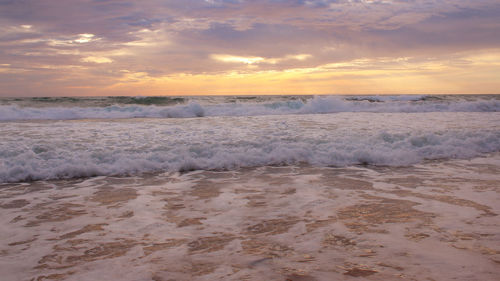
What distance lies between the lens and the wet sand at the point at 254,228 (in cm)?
243

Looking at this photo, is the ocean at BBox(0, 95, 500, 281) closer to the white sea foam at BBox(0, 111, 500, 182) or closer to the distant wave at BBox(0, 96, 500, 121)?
the white sea foam at BBox(0, 111, 500, 182)

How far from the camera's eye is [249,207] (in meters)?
3.89

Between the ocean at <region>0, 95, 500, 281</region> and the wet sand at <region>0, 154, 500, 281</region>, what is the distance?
0.05 ft

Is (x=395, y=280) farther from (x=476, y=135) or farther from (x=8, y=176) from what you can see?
(x=476, y=135)

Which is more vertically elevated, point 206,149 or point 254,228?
point 206,149

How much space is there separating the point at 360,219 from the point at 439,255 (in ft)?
2.96

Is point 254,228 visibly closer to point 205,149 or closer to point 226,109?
point 205,149

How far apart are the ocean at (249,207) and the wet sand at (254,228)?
1cm

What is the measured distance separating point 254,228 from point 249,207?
654 millimetres

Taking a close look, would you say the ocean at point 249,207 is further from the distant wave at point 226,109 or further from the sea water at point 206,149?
the distant wave at point 226,109

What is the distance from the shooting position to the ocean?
2498mm

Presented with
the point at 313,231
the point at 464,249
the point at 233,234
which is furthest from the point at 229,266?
the point at 464,249

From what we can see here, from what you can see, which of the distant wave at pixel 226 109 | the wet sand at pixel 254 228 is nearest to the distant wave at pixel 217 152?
the wet sand at pixel 254 228

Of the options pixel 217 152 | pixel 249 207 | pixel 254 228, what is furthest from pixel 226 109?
pixel 254 228
